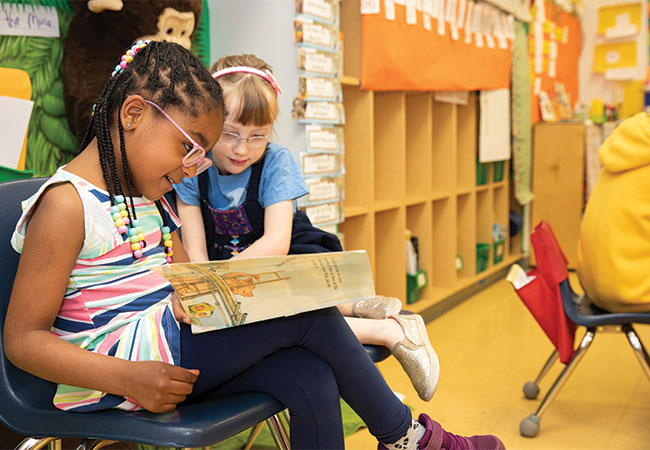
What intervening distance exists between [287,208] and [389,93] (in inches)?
64.9

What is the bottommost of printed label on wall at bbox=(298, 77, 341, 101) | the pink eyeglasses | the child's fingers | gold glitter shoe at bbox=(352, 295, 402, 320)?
gold glitter shoe at bbox=(352, 295, 402, 320)

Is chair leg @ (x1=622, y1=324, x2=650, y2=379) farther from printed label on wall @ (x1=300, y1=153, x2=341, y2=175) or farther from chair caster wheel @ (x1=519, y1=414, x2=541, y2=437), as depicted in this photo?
printed label on wall @ (x1=300, y1=153, x2=341, y2=175)

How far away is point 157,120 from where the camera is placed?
3.17 feet

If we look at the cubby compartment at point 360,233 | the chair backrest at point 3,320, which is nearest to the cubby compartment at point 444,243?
the cubby compartment at point 360,233

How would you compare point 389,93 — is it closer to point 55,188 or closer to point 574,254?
point 574,254

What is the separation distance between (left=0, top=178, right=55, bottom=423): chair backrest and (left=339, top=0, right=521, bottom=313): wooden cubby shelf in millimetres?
1502

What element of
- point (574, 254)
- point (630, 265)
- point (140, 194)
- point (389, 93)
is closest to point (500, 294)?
point (574, 254)

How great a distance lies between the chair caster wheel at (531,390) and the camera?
211 cm

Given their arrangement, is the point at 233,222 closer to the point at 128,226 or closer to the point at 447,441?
the point at 128,226

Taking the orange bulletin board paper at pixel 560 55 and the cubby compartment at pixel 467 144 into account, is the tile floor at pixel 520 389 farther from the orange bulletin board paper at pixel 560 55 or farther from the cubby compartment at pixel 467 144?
the orange bulletin board paper at pixel 560 55

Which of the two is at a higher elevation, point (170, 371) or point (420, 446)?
point (170, 371)

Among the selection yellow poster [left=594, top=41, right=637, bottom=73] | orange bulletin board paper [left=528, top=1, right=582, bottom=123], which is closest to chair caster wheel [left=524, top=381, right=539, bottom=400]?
orange bulletin board paper [left=528, top=1, right=582, bottom=123]

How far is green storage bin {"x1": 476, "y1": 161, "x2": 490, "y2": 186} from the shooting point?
12.4 feet

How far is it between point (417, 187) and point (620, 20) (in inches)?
115
